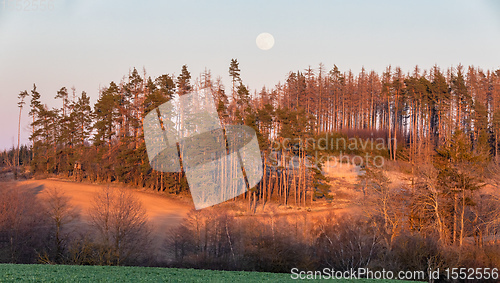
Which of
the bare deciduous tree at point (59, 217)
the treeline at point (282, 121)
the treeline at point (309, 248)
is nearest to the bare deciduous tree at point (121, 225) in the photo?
the treeline at point (309, 248)

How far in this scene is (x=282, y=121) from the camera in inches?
2138

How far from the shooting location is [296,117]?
5406 centimetres

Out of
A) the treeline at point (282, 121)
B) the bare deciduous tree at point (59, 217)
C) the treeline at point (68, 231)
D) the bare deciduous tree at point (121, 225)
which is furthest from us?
the treeline at point (282, 121)

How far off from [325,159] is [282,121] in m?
13.7

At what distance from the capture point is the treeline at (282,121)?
5362cm

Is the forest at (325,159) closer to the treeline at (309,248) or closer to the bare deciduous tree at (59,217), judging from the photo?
the treeline at (309,248)

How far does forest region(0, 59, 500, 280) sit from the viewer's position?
32.3m

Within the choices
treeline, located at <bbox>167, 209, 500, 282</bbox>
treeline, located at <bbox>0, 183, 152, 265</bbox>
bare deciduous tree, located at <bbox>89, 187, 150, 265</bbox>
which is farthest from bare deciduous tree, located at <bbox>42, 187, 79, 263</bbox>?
treeline, located at <bbox>167, 209, 500, 282</bbox>

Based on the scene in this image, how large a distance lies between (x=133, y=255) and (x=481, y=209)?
29.8m

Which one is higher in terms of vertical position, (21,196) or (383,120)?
(383,120)

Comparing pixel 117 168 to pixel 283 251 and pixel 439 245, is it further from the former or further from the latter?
pixel 439 245

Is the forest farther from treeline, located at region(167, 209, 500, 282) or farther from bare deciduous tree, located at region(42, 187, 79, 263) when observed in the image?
bare deciduous tree, located at region(42, 187, 79, 263)

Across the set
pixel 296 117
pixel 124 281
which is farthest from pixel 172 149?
pixel 124 281

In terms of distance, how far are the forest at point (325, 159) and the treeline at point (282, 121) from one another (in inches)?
9.8
